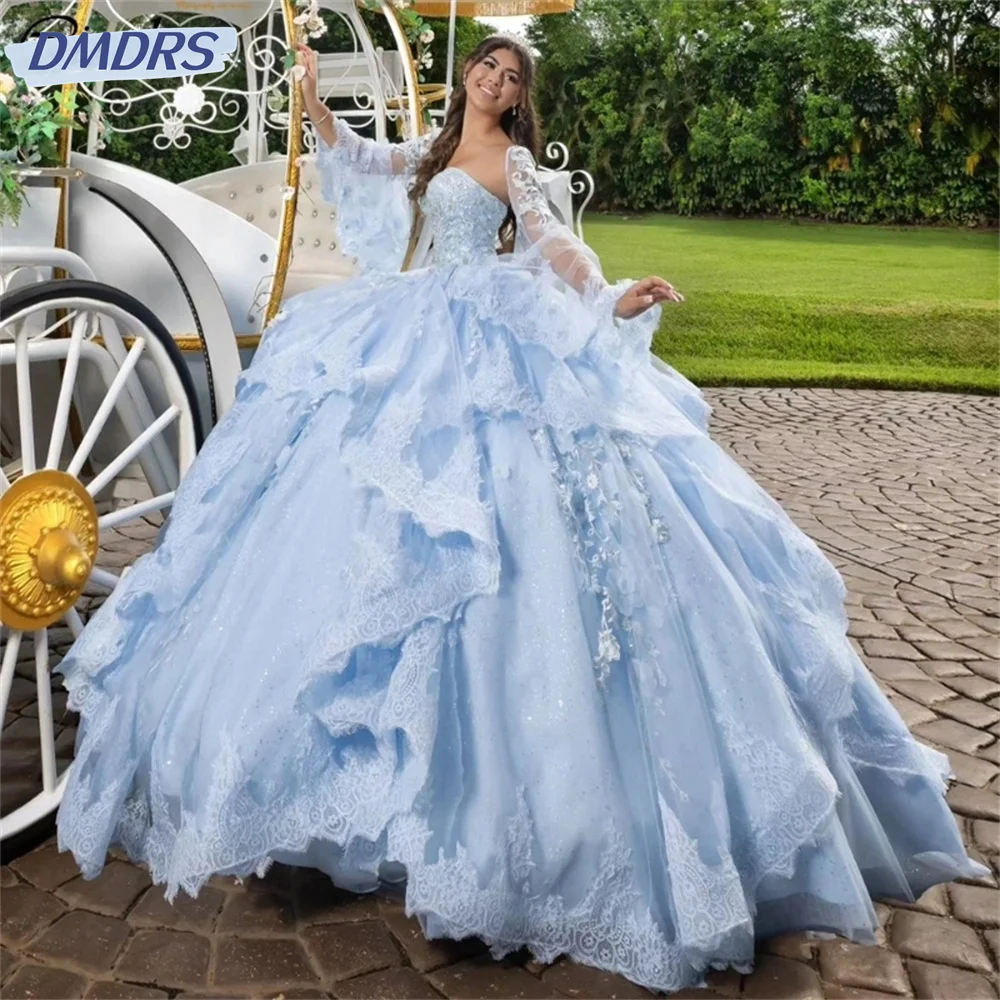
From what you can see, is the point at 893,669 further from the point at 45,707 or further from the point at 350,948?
the point at 45,707

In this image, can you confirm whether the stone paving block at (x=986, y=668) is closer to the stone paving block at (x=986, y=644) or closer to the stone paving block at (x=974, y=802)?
the stone paving block at (x=986, y=644)

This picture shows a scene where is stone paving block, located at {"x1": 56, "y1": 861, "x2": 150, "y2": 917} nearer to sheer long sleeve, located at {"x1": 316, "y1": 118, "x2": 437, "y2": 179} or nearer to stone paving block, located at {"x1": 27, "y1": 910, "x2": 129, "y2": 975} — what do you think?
stone paving block, located at {"x1": 27, "y1": 910, "x2": 129, "y2": 975}

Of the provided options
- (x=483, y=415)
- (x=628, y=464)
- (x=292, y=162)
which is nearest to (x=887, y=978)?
(x=628, y=464)

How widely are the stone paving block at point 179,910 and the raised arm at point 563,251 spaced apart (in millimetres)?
1463

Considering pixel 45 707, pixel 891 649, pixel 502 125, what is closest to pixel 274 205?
pixel 502 125

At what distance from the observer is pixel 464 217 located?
8.53ft

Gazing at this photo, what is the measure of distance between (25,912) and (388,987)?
794mm

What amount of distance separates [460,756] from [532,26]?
34.6 ft

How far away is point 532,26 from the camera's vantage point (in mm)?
11164

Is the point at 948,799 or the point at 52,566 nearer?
the point at 52,566

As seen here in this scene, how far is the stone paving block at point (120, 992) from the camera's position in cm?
203

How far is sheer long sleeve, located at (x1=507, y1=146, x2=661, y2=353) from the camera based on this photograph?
7.66ft

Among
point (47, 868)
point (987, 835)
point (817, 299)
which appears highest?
point (817, 299)

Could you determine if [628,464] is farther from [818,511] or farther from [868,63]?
[868,63]
